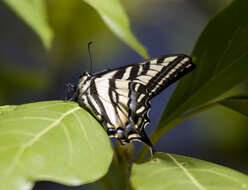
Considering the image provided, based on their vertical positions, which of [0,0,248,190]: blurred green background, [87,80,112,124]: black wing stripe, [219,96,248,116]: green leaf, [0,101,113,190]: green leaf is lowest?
[0,0,248,190]: blurred green background

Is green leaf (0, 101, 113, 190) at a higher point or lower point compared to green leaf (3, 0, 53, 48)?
lower

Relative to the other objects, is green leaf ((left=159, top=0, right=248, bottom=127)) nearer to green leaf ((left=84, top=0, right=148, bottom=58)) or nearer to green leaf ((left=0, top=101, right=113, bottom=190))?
green leaf ((left=84, top=0, right=148, bottom=58))

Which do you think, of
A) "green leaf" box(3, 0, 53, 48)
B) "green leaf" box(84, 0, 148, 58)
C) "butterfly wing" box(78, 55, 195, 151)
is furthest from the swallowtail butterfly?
"green leaf" box(3, 0, 53, 48)

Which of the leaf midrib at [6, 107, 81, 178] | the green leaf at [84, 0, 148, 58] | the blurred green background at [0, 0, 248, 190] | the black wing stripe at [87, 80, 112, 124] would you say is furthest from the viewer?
the blurred green background at [0, 0, 248, 190]

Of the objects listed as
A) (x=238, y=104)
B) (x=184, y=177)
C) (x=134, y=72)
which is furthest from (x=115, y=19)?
(x=184, y=177)

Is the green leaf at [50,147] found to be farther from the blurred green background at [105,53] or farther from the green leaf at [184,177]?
the blurred green background at [105,53]

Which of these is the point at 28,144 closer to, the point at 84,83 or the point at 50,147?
the point at 50,147
